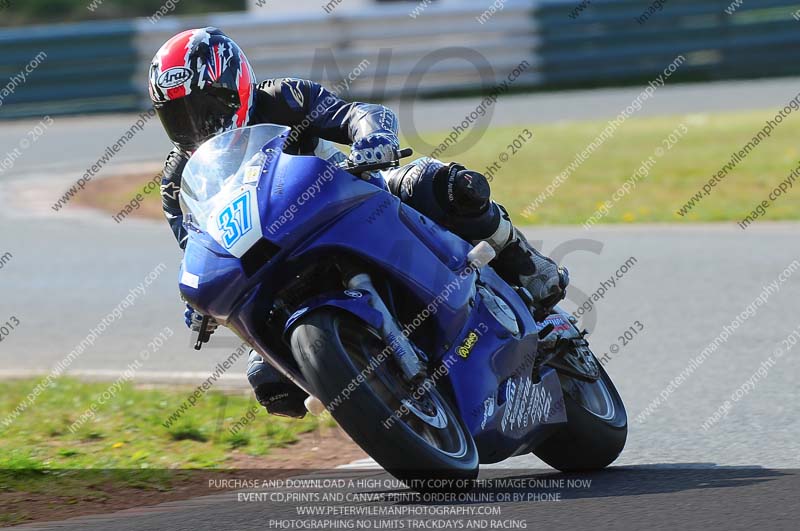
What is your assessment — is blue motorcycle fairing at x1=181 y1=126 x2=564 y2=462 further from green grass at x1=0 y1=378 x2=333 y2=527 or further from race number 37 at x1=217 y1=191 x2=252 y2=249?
green grass at x1=0 y1=378 x2=333 y2=527

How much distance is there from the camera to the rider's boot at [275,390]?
4.82 metres

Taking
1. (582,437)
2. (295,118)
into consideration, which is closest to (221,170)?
(295,118)

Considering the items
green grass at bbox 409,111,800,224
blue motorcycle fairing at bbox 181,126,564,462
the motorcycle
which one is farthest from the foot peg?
green grass at bbox 409,111,800,224

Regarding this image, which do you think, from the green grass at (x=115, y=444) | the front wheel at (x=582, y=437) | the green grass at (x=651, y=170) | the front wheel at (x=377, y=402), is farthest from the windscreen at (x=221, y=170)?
the green grass at (x=651, y=170)

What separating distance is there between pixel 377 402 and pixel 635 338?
4122mm

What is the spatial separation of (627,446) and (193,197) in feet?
7.54

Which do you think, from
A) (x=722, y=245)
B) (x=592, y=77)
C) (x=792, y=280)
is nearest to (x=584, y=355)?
(x=792, y=280)

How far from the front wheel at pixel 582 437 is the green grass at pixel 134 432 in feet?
4.96

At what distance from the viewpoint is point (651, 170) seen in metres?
14.3

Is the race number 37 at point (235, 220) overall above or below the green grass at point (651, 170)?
above

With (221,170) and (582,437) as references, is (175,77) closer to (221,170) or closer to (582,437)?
(221,170)

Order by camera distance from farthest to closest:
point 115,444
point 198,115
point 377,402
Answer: point 115,444
point 198,115
point 377,402

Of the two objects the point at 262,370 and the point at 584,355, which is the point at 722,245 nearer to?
the point at 584,355

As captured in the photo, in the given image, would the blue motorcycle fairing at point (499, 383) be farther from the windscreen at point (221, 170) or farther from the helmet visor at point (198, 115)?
the helmet visor at point (198, 115)
